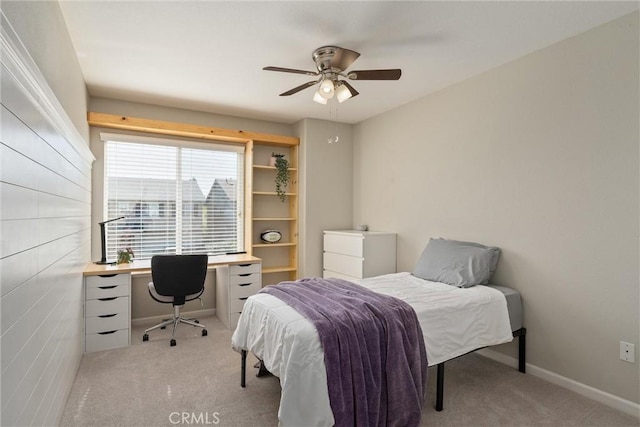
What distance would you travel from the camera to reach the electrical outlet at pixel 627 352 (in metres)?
2.23

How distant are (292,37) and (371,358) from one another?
2247 mm

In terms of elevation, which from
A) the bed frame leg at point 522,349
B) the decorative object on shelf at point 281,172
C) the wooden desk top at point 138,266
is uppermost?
the decorative object on shelf at point 281,172

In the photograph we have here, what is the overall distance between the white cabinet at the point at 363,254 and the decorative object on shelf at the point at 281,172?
993mm

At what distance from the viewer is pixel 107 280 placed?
3.26 m

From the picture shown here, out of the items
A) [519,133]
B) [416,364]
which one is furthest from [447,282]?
[519,133]

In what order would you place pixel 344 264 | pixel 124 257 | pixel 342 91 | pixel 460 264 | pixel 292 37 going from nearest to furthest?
pixel 292 37
pixel 342 91
pixel 460 264
pixel 124 257
pixel 344 264

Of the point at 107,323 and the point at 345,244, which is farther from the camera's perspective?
the point at 345,244

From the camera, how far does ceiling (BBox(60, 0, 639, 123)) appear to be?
7.20 feet

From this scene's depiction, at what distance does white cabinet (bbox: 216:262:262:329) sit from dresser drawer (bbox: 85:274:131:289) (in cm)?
100

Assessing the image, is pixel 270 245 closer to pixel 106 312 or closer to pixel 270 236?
pixel 270 236

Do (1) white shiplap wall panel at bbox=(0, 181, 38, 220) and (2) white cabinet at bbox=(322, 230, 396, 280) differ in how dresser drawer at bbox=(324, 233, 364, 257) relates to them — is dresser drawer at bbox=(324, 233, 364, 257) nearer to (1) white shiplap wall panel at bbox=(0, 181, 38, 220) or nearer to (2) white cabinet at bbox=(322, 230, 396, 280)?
(2) white cabinet at bbox=(322, 230, 396, 280)

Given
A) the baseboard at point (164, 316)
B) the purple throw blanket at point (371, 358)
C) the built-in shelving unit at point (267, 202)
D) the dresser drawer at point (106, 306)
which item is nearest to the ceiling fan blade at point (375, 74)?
the purple throw blanket at point (371, 358)

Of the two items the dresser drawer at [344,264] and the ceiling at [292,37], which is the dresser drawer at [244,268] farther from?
the ceiling at [292,37]

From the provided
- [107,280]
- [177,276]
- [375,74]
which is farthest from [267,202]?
[375,74]
